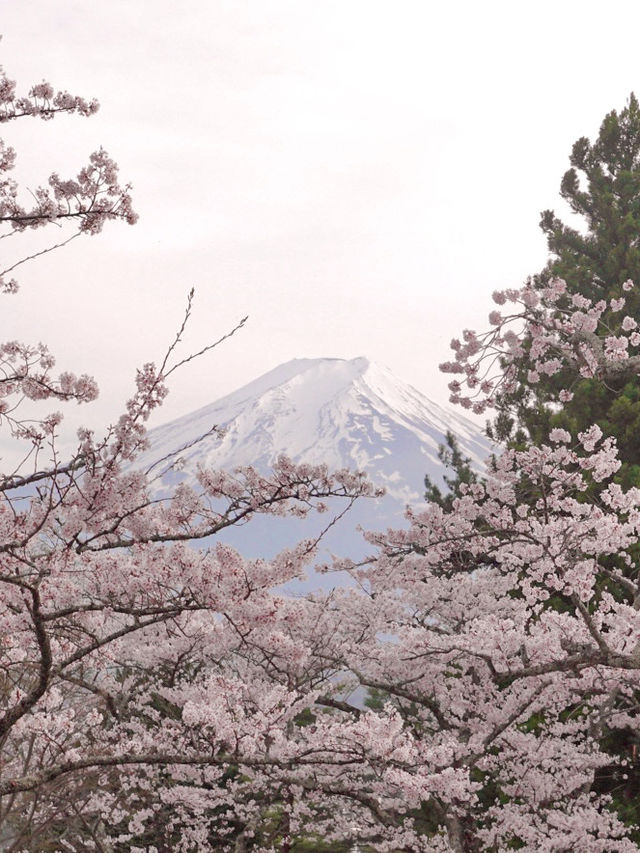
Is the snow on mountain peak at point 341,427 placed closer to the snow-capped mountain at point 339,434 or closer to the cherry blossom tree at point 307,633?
the snow-capped mountain at point 339,434

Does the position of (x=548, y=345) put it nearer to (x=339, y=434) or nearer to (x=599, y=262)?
(x=599, y=262)

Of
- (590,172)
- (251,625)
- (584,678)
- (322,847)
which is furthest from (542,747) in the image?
(590,172)

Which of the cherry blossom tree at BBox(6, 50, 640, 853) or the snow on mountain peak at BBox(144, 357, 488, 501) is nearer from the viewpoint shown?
the cherry blossom tree at BBox(6, 50, 640, 853)

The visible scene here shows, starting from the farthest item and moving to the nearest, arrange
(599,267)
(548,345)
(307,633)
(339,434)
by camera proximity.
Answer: (339,434)
(599,267)
(307,633)
(548,345)

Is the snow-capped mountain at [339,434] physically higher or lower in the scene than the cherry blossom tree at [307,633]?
higher

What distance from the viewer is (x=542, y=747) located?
30.5 ft

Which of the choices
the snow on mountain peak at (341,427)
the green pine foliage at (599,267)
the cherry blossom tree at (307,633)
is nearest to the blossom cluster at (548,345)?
the cherry blossom tree at (307,633)

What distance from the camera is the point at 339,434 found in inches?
5699

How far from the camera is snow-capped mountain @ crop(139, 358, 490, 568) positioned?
137 m

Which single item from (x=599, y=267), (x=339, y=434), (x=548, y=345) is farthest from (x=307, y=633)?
(x=339, y=434)

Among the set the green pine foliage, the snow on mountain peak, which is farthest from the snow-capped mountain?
the green pine foliage

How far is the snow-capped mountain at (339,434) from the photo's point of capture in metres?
137

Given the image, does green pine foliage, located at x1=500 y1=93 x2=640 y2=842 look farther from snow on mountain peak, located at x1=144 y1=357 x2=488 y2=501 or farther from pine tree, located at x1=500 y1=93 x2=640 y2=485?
snow on mountain peak, located at x1=144 y1=357 x2=488 y2=501

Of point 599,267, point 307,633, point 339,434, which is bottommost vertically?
point 307,633
